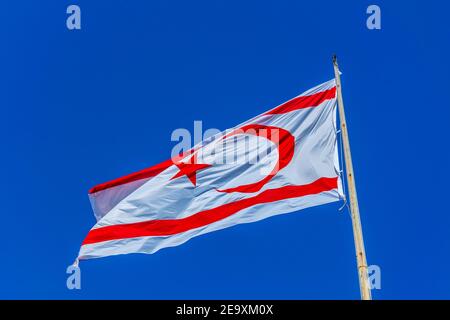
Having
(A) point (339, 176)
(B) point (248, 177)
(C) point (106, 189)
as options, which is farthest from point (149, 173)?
(A) point (339, 176)

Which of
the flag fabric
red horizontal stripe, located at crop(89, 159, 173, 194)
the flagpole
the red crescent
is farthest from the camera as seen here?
red horizontal stripe, located at crop(89, 159, 173, 194)

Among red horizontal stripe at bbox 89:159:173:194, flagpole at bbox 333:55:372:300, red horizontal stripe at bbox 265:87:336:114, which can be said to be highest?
red horizontal stripe at bbox 265:87:336:114

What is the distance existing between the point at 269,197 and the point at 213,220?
1460mm

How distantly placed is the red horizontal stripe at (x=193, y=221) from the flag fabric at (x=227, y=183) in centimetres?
2

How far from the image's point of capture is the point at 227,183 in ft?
54.1

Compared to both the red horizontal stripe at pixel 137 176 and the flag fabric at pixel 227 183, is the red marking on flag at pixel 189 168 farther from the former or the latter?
the red horizontal stripe at pixel 137 176

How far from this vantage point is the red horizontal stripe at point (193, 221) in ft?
50.6

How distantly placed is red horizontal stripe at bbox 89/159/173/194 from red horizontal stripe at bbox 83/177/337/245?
1.18 metres

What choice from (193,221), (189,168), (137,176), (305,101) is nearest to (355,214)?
(305,101)

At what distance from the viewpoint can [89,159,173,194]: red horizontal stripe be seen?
16.9 metres

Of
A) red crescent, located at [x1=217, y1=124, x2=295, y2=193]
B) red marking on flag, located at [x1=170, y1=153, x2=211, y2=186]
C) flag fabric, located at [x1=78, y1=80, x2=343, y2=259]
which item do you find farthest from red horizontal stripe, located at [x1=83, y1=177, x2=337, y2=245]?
red marking on flag, located at [x1=170, y1=153, x2=211, y2=186]

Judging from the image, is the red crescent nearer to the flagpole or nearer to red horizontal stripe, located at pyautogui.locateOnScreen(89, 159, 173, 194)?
red horizontal stripe, located at pyautogui.locateOnScreen(89, 159, 173, 194)

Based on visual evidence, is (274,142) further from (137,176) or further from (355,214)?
(355,214)
